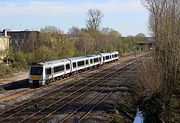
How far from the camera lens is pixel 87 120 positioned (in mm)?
21641

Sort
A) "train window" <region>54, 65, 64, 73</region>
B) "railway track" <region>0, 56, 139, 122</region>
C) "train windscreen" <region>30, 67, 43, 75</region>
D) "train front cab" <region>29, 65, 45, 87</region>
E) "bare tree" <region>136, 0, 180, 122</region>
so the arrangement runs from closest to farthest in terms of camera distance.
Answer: "railway track" <region>0, 56, 139, 122</region>, "bare tree" <region>136, 0, 180, 122</region>, "train front cab" <region>29, 65, 45, 87</region>, "train windscreen" <region>30, 67, 43, 75</region>, "train window" <region>54, 65, 64, 73</region>

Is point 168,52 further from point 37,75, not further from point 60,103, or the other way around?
point 37,75

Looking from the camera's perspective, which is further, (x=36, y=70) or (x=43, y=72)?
(x=36, y=70)

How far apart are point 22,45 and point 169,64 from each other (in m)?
46.8

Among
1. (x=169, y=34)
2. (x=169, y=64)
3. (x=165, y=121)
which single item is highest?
(x=169, y=34)

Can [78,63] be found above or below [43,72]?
above

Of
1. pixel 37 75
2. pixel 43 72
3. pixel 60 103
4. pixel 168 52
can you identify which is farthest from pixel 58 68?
pixel 168 52

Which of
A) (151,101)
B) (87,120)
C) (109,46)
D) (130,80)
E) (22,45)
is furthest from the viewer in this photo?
(109,46)

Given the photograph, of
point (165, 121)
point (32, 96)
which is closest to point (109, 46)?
point (32, 96)

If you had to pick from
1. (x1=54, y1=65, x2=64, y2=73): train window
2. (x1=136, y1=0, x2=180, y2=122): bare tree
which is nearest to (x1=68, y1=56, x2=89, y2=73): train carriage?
(x1=54, y1=65, x2=64, y2=73): train window

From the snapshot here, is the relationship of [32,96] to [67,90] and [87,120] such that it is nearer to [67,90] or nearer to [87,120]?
[67,90]

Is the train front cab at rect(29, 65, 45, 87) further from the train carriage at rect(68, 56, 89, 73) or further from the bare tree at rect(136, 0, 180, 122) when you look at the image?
the bare tree at rect(136, 0, 180, 122)

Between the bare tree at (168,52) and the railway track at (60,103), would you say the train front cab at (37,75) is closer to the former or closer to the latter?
the railway track at (60,103)

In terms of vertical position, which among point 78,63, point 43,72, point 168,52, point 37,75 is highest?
point 168,52
